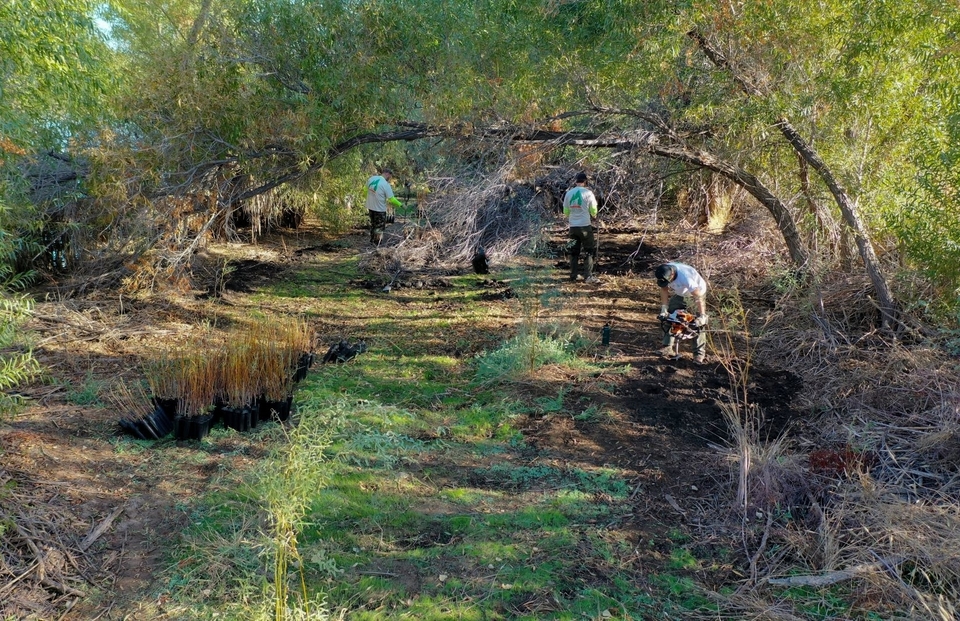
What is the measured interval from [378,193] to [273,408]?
19.2ft

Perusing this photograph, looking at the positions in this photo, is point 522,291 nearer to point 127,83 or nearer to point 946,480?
point 946,480

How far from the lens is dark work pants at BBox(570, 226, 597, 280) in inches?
408

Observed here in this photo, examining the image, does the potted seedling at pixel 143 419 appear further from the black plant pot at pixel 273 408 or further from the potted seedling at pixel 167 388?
the black plant pot at pixel 273 408

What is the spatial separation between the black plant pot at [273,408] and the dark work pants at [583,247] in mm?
5669

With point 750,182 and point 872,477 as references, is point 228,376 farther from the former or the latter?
point 750,182

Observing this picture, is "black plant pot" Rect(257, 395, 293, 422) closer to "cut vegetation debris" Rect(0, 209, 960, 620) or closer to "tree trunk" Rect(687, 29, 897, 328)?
"cut vegetation debris" Rect(0, 209, 960, 620)

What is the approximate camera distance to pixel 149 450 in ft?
17.4

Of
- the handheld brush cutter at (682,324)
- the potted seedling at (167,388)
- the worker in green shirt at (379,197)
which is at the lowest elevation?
the potted seedling at (167,388)

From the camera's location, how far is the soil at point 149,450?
13.0 feet

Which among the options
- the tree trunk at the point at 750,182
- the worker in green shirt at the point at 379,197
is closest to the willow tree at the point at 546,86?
the tree trunk at the point at 750,182

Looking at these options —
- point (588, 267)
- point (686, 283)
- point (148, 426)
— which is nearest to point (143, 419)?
point (148, 426)

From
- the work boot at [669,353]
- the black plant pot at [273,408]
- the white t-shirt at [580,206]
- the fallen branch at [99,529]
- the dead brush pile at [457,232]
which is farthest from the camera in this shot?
the dead brush pile at [457,232]

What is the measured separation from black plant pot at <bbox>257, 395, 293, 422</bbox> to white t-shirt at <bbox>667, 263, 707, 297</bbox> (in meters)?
3.61

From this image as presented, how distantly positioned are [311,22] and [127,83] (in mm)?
2337
